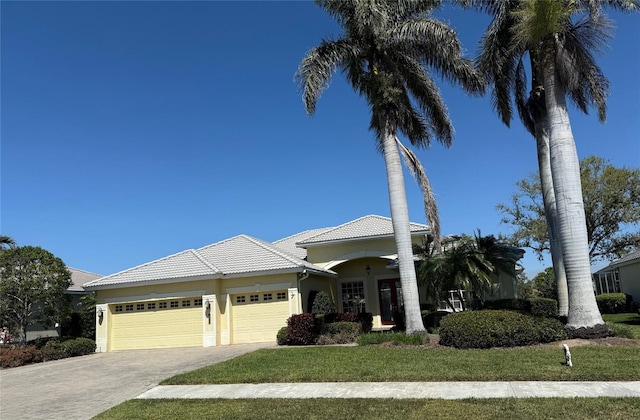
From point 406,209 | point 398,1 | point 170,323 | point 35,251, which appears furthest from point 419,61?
point 35,251

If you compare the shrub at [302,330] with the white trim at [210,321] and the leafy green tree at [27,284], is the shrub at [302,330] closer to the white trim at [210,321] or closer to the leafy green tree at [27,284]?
the white trim at [210,321]

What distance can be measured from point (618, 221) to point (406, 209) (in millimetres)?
23737

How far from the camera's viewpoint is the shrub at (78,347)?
1747 cm

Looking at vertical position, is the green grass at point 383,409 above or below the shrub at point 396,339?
below

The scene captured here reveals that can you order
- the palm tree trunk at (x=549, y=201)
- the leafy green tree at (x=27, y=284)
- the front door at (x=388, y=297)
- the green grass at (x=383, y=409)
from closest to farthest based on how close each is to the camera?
the green grass at (x=383, y=409), the palm tree trunk at (x=549, y=201), the leafy green tree at (x=27, y=284), the front door at (x=388, y=297)

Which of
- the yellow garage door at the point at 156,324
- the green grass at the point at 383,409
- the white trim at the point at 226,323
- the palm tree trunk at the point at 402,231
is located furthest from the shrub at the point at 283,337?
the green grass at the point at 383,409

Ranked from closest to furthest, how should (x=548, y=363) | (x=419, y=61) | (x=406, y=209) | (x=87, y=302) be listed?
(x=548, y=363) → (x=406, y=209) → (x=419, y=61) → (x=87, y=302)

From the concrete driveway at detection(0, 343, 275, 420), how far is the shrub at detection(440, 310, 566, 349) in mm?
6989

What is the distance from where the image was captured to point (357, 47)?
15.6 metres

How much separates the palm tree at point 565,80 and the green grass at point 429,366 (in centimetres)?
214

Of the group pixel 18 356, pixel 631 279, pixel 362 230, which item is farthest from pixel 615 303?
pixel 18 356

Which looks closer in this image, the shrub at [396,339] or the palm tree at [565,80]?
the palm tree at [565,80]

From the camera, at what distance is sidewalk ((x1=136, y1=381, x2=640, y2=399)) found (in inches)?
289

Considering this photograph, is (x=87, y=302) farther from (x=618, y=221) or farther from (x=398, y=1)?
(x=618, y=221)
